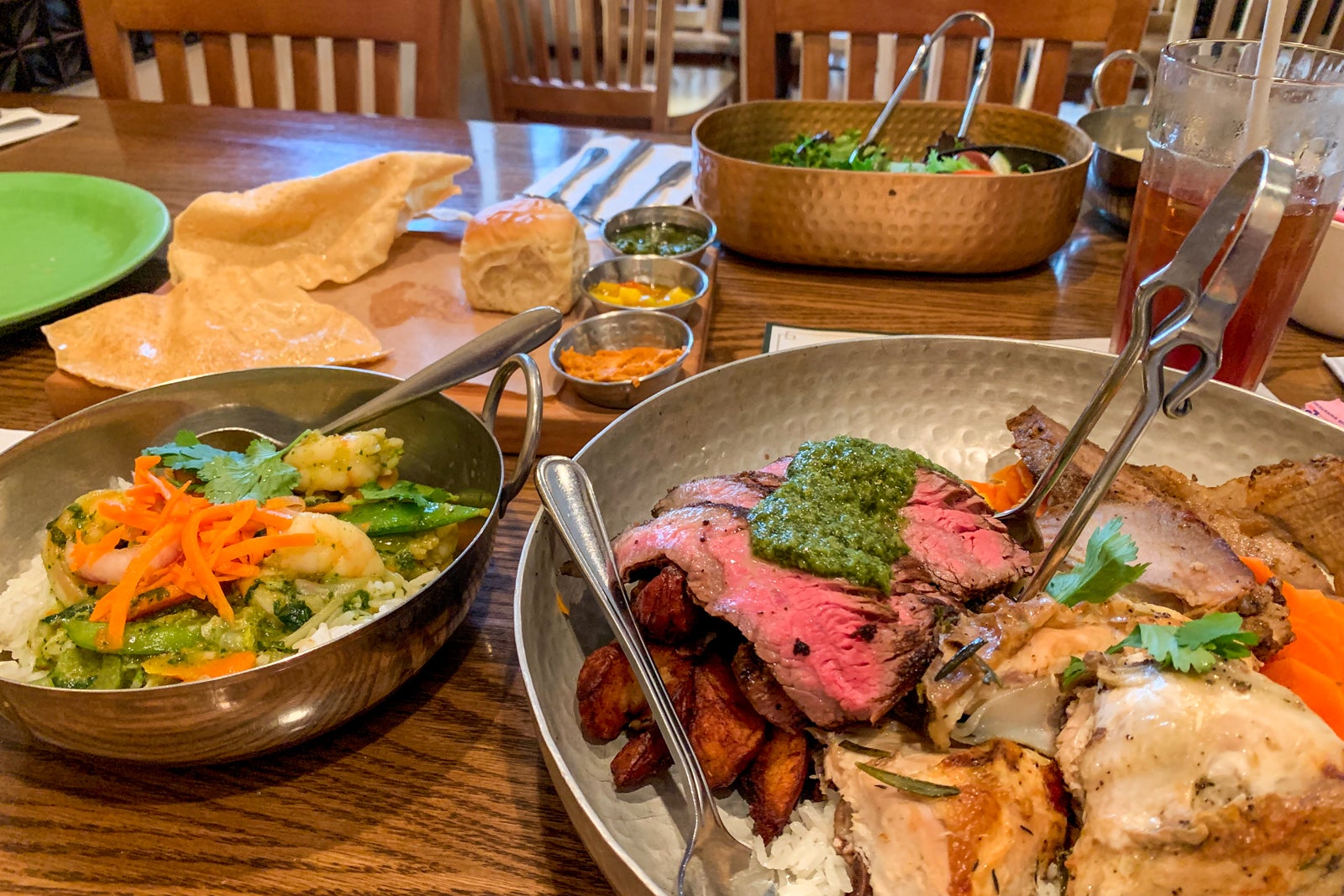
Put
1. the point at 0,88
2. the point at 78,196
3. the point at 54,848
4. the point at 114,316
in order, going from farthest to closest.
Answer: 1. the point at 0,88
2. the point at 78,196
3. the point at 114,316
4. the point at 54,848

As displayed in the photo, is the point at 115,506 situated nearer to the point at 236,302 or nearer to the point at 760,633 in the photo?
the point at 760,633

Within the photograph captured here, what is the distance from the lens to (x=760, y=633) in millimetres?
927

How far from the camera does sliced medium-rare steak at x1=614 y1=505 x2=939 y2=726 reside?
2.95 feet

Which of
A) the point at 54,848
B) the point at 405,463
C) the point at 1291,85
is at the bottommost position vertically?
the point at 54,848

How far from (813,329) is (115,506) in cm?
139

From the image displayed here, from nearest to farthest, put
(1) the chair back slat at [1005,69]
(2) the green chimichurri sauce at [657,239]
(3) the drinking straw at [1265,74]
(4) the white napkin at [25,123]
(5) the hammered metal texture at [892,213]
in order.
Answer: (3) the drinking straw at [1265,74] → (5) the hammered metal texture at [892,213] → (2) the green chimichurri sauce at [657,239] → (4) the white napkin at [25,123] → (1) the chair back slat at [1005,69]

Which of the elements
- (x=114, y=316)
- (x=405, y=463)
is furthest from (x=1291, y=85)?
(x=114, y=316)

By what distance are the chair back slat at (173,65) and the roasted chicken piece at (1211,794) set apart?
13.1 feet

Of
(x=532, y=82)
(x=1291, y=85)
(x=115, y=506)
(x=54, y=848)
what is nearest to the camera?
(x=54, y=848)

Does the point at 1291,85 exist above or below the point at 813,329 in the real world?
above

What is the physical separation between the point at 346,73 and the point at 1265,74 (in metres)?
3.30

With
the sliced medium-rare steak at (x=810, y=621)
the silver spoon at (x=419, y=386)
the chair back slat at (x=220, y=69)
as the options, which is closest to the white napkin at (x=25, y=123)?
the chair back slat at (x=220, y=69)

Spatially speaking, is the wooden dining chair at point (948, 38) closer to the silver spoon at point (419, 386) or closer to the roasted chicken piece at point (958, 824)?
the silver spoon at point (419, 386)

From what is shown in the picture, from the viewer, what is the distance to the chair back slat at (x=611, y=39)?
416 centimetres
